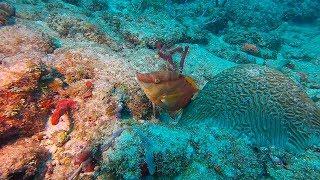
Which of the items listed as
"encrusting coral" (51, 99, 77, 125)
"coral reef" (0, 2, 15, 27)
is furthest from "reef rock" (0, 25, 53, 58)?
"encrusting coral" (51, 99, 77, 125)

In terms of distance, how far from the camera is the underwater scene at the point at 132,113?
8.68 ft

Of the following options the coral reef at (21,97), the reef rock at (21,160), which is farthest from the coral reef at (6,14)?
the reef rock at (21,160)

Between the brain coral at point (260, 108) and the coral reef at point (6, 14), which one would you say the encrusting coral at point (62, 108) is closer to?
the brain coral at point (260, 108)

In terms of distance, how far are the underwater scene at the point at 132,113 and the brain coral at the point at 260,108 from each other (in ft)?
0.05

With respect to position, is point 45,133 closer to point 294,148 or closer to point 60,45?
point 60,45

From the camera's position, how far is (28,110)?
9.62 feet

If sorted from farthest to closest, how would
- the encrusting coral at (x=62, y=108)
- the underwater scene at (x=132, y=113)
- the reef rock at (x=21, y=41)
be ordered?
the reef rock at (x=21, y=41), the encrusting coral at (x=62, y=108), the underwater scene at (x=132, y=113)

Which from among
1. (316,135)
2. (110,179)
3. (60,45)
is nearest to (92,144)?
(110,179)

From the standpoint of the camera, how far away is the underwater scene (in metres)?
2.64

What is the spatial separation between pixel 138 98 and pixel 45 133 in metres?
1.26

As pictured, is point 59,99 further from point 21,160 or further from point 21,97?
point 21,160

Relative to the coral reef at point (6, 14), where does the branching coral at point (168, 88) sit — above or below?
above

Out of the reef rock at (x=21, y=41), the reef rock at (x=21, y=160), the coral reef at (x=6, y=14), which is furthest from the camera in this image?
the coral reef at (x=6, y=14)

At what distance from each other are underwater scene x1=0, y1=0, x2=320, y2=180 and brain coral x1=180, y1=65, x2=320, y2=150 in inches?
→ 0.6
